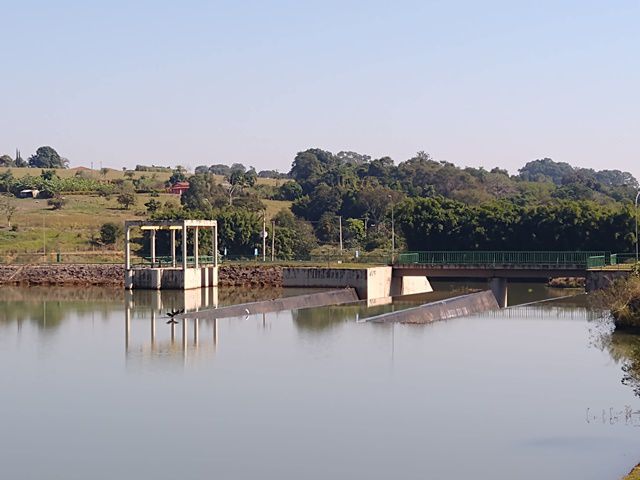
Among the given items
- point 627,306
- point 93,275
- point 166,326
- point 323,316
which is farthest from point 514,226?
point 166,326

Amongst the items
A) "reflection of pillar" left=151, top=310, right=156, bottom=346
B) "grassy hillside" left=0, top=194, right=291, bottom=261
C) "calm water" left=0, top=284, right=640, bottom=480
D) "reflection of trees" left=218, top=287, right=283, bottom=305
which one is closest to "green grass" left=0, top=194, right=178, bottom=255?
"grassy hillside" left=0, top=194, right=291, bottom=261

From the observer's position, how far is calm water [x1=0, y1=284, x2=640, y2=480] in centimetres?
2617

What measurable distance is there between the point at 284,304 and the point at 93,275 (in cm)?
2049

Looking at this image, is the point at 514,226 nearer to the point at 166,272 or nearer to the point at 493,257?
the point at 493,257

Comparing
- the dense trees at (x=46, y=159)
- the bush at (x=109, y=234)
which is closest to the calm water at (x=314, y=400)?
the bush at (x=109, y=234)

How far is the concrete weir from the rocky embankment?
143 cm

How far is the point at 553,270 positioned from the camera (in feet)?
229

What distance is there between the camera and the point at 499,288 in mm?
71000

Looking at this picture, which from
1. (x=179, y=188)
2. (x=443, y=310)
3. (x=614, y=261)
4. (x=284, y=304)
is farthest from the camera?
(x=179, y=188)

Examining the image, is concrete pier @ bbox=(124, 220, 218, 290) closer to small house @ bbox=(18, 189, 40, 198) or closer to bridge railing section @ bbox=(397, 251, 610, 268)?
bridge railing section @ bbox=(397, 251, 610, 268)

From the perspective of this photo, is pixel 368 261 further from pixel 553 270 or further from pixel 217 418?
pixel 217 418

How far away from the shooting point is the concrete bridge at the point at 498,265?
230 ft

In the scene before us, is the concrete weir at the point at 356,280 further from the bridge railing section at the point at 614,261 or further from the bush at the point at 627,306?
the bush at the point at 627,306

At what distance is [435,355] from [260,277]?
3367 centimetres
